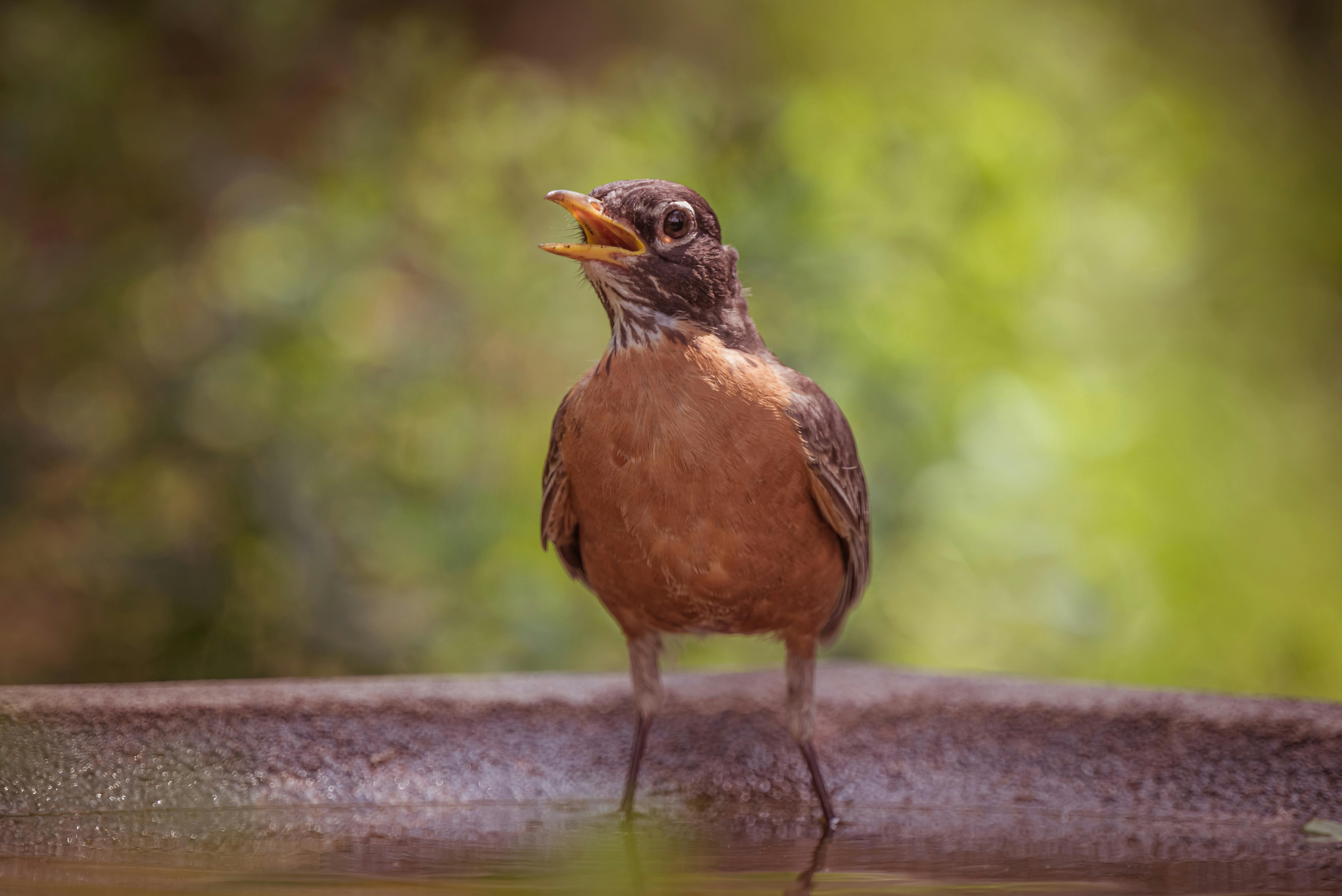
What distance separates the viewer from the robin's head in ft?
9.02

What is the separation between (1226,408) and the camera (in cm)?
706

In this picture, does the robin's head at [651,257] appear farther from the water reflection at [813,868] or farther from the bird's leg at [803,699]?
the water reflection at [813,868]

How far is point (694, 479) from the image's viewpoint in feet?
9.07

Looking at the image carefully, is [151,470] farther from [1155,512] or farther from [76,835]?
[1155,512]

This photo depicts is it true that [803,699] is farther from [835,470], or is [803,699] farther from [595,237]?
[595,237]

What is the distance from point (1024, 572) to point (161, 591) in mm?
3419

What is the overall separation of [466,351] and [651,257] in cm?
242

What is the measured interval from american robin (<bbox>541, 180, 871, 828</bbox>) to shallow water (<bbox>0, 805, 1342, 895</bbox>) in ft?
1.06

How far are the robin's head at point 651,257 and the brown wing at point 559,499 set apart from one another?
0.25 m

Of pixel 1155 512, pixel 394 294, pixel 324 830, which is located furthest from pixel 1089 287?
pixel 324 830

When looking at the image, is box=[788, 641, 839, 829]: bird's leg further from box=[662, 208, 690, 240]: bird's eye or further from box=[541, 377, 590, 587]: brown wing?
box=[662, 208, 690, 240]: bird's eye

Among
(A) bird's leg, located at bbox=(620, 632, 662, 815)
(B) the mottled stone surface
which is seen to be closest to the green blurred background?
(B) the mottled stone surface

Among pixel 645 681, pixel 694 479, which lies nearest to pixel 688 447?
pixel 694 479

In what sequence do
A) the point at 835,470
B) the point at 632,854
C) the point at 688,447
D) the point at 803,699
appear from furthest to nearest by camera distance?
1. the point at 803,699
2. the point at 835,470
3. the point at 688,447
4. the point at 632,854
